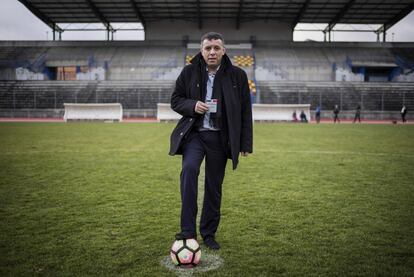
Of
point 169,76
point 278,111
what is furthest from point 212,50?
point 169,76

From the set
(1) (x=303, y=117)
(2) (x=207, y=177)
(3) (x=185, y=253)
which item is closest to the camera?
(3) (x=185, y=253)

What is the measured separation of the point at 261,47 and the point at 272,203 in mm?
45034

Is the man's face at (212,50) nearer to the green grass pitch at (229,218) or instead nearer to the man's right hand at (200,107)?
the man's right hand at (200,107)

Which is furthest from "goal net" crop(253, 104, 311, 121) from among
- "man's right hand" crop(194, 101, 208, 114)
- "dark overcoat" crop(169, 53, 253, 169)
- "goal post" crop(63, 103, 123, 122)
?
"man's right hand" crop(194, 101, 208, 114)

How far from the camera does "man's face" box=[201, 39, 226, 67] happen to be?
11.8ft

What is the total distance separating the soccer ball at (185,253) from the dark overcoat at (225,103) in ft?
2.71

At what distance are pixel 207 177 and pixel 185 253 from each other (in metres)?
0.83

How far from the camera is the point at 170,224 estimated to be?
4.39 metres

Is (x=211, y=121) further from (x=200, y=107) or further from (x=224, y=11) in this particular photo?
(x=224, y=11)

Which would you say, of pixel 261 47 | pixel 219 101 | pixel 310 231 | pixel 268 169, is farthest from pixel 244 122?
pixel 261 47

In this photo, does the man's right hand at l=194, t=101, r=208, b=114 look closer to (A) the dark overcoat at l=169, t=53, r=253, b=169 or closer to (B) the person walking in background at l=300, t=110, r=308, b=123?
(A) the dark overcoat at l=169, t=53, r=253, b=169

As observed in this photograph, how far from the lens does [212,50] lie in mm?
3619

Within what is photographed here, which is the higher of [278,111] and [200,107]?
[278,111]

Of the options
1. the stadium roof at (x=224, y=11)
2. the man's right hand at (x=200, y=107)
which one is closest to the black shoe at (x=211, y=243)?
the man's right hand at (x=200, y=107)
